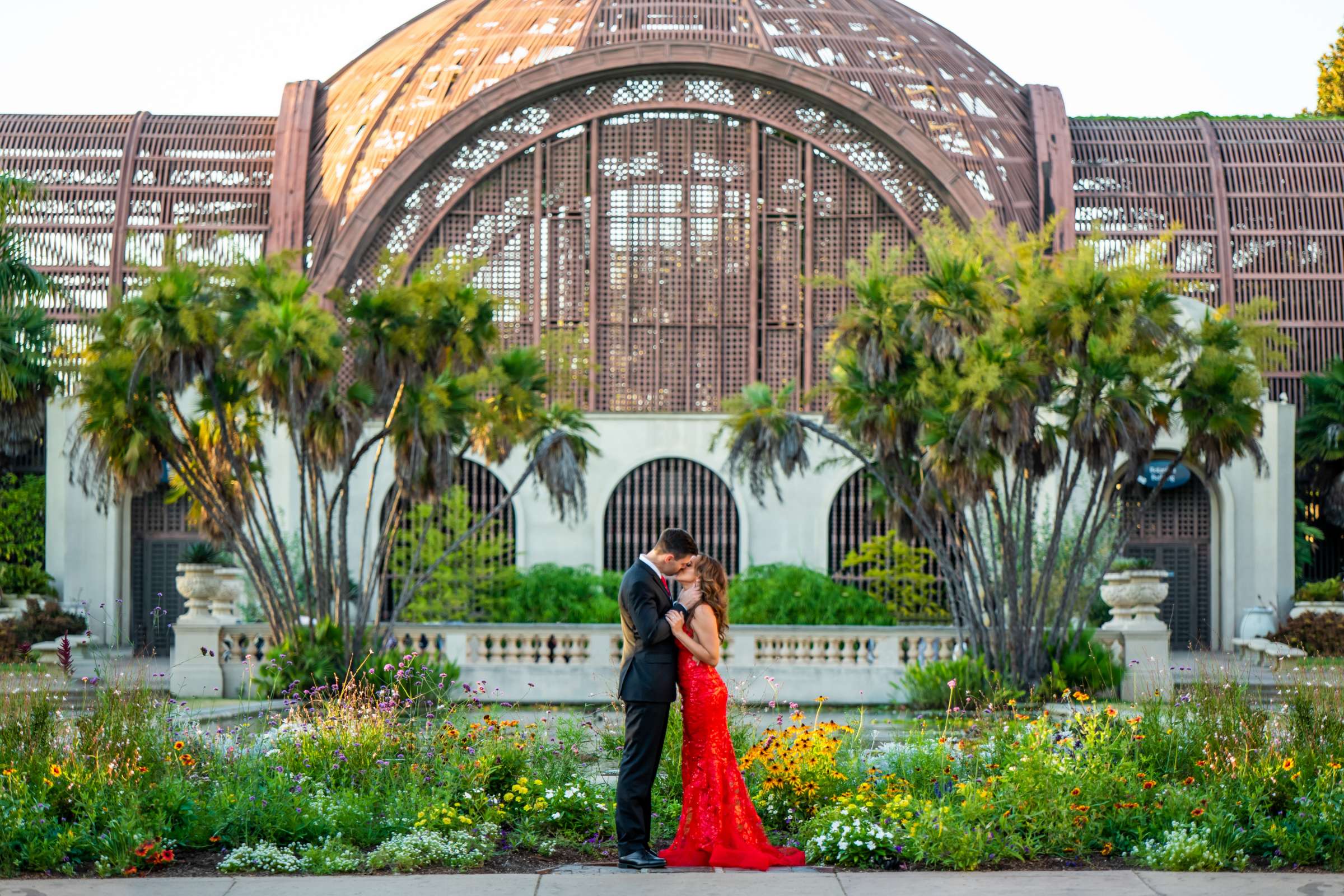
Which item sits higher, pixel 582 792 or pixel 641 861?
pixel 582 792

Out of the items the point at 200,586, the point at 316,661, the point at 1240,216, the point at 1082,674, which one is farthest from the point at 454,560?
the point at 1240,216

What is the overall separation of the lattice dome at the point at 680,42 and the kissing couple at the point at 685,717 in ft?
64.7

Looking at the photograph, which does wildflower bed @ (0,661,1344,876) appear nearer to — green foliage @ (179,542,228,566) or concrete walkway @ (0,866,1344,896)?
concrete walkway @ (0,866,1344,896)

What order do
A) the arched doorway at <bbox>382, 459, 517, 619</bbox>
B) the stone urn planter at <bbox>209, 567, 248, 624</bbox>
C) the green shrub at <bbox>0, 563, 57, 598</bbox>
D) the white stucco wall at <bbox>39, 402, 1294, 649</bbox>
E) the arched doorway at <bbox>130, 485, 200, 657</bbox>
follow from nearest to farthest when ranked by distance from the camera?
the stone urn planter at <bbox>209, 567, 248, 624</bbox> < the arched doorway at <bbox>382, 459, 517, 619</bbox> < the green shrub at <bbox>0, 563, 57, 598</bbox> < the white stucco wall at <bbox>39, 402, 1294, 649</bbox> < the arched doorway at <bbox>130, 485, 200, 657</bbox>

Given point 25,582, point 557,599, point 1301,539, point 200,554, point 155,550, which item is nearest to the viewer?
point 200,554

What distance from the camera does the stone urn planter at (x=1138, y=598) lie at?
18.9 m

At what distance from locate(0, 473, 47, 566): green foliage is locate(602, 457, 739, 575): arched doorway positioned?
33.6ft

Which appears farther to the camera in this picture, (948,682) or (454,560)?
(454,560)

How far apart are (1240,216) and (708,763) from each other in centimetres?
2393

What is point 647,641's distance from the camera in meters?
7.74

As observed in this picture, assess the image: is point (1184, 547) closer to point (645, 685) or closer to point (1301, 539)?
point (1301, 539)

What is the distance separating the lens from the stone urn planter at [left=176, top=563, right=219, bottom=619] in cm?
1931

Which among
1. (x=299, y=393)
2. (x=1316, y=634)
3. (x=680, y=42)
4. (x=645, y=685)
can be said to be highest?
(x=680, y=42)

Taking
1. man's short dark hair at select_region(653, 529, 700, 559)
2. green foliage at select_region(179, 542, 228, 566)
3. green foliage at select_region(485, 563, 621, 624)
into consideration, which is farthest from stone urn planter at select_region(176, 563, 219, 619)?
man's short dark hair at select_region(653, 529, 700, 559)
